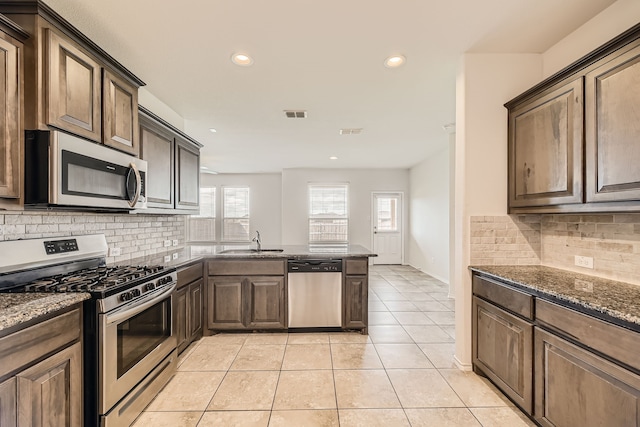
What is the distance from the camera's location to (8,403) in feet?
3.80

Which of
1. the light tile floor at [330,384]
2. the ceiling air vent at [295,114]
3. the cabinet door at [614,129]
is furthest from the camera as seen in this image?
the ceiling air vent at [295,114]

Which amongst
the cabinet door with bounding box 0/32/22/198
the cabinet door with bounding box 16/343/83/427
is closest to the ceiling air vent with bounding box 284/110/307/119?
the cabinet door with bounding box 0/32/22/198

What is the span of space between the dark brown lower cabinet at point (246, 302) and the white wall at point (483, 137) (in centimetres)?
187

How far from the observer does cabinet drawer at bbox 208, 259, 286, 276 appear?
10.5 feet

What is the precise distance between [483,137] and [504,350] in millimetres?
1646

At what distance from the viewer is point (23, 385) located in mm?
1214

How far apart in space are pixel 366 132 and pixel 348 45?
228 cm

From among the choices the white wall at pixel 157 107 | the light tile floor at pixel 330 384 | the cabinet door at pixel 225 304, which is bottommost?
the light tile floor at pixel 330 384

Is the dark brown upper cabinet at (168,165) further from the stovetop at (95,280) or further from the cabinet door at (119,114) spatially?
the stovetop at (95,280)

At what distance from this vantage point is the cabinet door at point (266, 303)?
3213 millimetres

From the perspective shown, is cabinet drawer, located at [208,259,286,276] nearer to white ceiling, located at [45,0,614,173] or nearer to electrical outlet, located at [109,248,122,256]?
electrical outlet, located at [109,248,122,256]

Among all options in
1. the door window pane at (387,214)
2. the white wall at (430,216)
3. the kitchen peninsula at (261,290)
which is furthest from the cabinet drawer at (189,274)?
the door window pane at (387,214)

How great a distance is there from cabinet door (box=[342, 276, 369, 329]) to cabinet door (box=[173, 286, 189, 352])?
64.4 inches

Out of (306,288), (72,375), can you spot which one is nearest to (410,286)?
(306,288)
